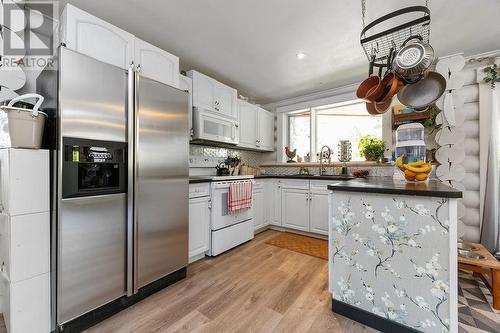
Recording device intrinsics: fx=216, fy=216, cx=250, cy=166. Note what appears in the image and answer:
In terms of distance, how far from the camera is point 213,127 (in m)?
2.93

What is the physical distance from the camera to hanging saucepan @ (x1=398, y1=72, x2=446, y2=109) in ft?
5.48

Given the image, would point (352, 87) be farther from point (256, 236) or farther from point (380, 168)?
point (256, 236)

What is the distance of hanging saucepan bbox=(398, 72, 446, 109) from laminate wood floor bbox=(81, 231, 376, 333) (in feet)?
5.63

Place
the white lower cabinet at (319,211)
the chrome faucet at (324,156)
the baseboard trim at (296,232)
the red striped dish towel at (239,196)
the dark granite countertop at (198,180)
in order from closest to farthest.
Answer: the dark granite countertop at (198,180) → the red striped dish towel at (239,196) → the white lower cabinet at (319,211) → the baseboard trim at (296,232) → the chrome faucet at (324,156)

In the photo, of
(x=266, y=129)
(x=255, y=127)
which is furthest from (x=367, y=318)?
(x=266, y=129)

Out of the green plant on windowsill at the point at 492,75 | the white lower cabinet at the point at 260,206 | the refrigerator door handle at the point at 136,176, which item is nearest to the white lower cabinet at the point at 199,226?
the refrigerator door handle at the point at 136,176

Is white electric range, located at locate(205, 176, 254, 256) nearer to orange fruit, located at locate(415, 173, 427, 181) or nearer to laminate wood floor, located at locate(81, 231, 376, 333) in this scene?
laminate wood floor, located at locate(81, 231, 376, 333)

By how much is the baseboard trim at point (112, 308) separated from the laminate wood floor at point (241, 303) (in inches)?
1.5

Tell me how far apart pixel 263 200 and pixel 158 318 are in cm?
229

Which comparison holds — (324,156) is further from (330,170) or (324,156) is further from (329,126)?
(329,126)

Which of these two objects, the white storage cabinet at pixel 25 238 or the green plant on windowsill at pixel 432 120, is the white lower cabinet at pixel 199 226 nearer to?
the white storage cabinet at pixel 25 238

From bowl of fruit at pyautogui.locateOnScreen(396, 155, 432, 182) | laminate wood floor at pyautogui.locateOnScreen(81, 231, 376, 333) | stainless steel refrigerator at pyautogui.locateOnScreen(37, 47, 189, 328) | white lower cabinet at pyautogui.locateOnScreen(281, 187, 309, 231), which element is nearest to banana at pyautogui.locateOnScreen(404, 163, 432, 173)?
bowl of fruit at pyautogui.locateOnScreen(396, 155, 432, 182)

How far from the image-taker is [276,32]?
2.11 meters

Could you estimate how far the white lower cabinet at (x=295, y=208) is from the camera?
10.9 feet
